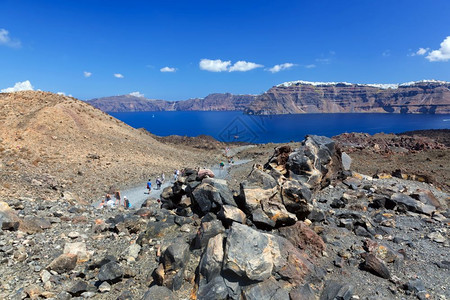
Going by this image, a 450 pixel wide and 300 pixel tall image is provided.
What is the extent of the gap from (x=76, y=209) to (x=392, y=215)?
16.7m

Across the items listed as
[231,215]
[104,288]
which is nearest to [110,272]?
[104,288]

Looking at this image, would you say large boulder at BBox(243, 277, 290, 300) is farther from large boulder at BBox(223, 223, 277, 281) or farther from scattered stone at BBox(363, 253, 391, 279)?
scattered stone at BBox(363, 253, 391, 279)

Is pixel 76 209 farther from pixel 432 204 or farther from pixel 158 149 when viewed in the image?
pixel 158 149

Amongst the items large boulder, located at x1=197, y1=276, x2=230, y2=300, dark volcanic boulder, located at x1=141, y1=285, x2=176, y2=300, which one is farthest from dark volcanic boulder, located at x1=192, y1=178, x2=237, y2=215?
dark volcanic boulder, located at x1=141, y1=285, x2=176, y2=300

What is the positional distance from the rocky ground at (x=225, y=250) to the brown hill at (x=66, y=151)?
8.02 meters

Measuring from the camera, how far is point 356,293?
746cm

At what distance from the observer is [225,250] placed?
7.19m

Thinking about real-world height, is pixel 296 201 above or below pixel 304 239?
above

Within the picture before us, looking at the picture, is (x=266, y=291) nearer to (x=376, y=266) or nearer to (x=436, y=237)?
(x=376, y=266)

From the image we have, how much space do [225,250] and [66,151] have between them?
92.4ft

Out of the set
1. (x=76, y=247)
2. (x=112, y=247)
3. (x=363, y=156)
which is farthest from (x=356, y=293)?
(x=363, y=156)

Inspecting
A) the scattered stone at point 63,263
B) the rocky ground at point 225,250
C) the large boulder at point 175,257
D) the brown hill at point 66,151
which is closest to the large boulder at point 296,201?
the rocky ground at point 225,250

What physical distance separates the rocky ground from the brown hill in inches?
316

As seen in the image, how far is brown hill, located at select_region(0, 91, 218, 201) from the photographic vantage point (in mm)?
21312
